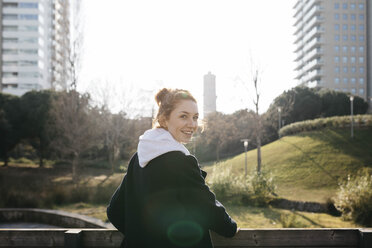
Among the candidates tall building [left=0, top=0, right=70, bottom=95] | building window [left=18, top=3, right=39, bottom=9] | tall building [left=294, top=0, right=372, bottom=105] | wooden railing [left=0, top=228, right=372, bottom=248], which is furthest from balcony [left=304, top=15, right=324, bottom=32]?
wooden railing [left=0, top=228, right=372, bottom=248]

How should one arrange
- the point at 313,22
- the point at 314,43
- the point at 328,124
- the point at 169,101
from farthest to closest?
the point at 313,22, the point at 314,43, the point at 328,124, the point at 169,101

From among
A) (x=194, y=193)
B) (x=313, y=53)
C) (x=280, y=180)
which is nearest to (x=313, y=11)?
(x=313, y=53)

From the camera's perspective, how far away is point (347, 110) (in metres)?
39.2

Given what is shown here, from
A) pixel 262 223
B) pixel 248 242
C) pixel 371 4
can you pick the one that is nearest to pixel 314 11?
pixel 371 4

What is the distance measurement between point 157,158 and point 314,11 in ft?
248

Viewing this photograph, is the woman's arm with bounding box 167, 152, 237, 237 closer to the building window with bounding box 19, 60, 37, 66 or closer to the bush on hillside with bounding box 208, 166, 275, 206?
the bush on hillside with bounding box 208, 166, 275, 206

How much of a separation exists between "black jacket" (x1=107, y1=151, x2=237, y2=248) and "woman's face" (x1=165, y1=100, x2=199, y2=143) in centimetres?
27

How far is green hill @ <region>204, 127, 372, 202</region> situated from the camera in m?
17.1

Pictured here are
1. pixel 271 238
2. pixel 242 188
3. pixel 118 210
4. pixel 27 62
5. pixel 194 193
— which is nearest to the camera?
pixel 194 193

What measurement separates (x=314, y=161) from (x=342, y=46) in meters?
52.4

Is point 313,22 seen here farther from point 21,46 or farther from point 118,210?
point 118,210

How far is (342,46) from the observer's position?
6400cm

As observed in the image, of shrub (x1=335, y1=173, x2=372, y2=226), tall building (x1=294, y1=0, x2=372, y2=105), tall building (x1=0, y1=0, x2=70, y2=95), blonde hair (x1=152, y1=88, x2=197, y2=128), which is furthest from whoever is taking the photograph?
tall building (x1=294, y1=0, x2=372, y2=105)

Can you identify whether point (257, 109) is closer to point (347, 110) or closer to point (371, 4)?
point (347, 110)
